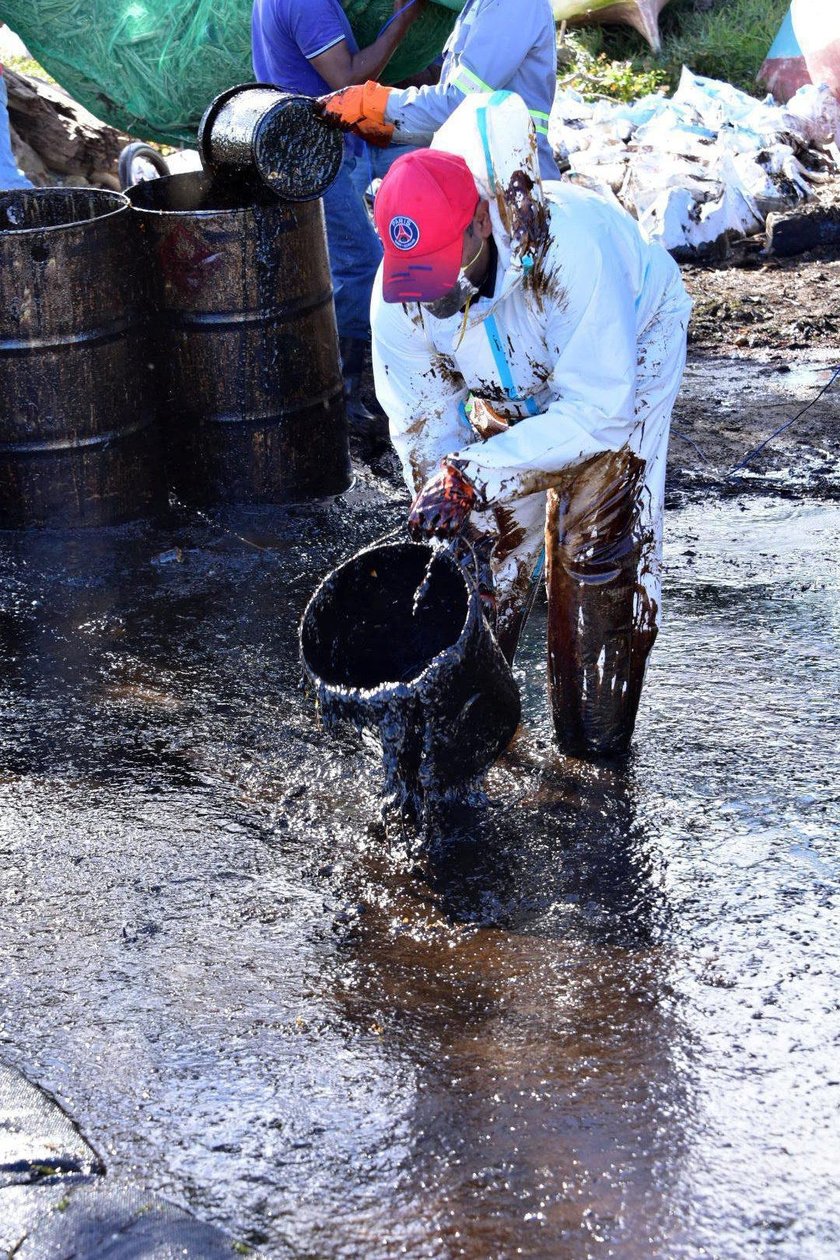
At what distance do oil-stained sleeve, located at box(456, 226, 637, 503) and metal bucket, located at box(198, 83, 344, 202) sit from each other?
194 cm

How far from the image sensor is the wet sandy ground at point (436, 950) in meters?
2.13

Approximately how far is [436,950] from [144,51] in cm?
533

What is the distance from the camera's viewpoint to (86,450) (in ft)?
15.6

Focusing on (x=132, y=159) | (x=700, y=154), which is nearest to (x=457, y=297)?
(x=132, y=159)

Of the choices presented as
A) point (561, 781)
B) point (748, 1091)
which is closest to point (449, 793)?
point (561, 781)

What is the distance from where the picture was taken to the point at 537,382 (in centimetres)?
302

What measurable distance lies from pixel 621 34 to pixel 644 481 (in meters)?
9.78

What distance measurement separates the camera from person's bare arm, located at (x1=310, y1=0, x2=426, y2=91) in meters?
4.96

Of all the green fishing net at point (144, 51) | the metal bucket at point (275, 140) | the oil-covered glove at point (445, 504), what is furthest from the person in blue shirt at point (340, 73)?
the oil-covered glove at point (445, 504)

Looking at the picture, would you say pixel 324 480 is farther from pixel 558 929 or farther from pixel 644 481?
pixel 558 929

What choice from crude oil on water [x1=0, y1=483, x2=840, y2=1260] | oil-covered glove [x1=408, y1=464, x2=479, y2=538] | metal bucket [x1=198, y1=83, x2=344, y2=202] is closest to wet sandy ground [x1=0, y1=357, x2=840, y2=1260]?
crude oil on water [x1=0, y1=483, x2=840, y2=1260]

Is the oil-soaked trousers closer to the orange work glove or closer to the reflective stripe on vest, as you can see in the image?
the reflective stripe on vest

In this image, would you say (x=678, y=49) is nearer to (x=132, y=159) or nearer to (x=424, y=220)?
(x=132, y=159)

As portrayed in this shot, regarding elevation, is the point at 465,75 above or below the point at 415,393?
above
